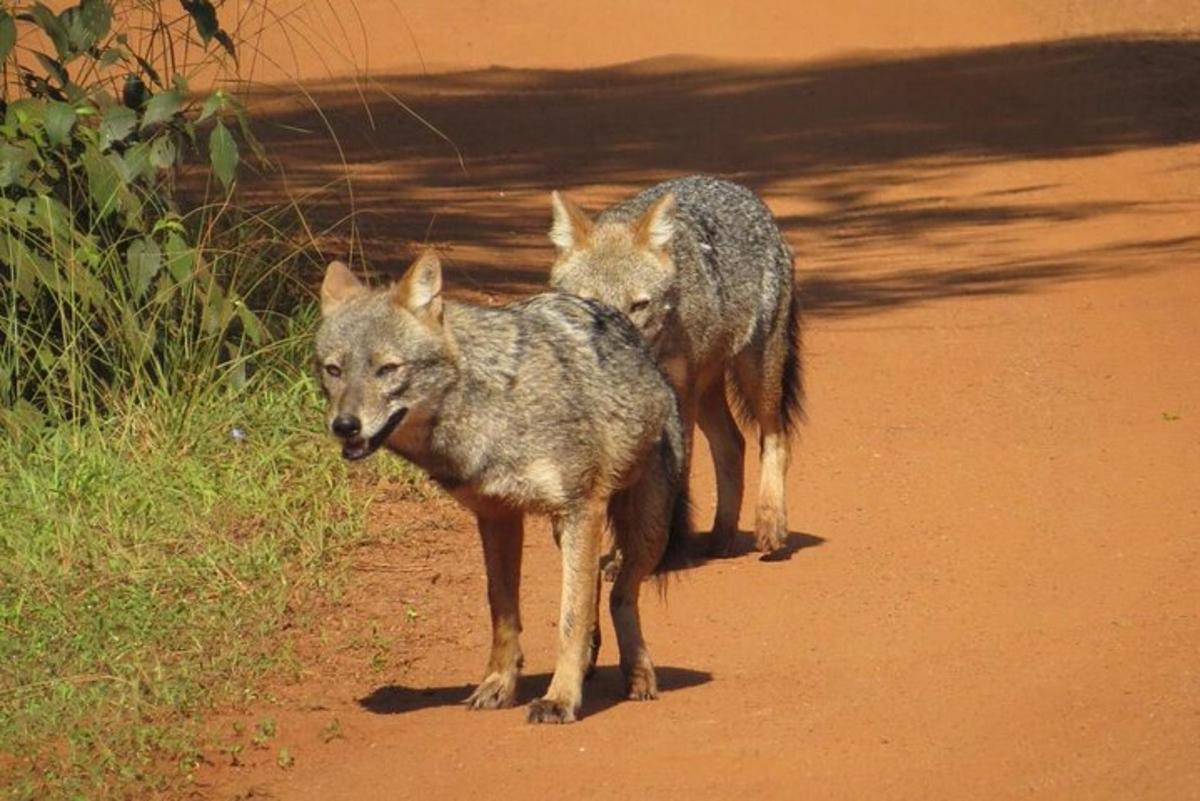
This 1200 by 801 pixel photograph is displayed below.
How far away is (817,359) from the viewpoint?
12586 mm

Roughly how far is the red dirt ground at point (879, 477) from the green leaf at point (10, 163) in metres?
1.66

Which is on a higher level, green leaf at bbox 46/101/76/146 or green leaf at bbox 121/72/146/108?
green leaf at bbox 121/72/146/108

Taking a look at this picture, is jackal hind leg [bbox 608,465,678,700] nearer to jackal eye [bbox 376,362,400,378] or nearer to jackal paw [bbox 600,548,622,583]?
jackal eye [bbox 376,362,400,378]

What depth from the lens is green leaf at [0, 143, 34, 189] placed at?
9.72 meters

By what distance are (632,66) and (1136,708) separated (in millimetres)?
18845

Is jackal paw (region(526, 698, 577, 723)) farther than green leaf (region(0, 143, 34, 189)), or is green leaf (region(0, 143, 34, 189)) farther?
green leaf (region(0, 143, 34, 189))

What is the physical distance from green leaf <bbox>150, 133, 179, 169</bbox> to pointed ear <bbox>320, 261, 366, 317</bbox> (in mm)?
2824

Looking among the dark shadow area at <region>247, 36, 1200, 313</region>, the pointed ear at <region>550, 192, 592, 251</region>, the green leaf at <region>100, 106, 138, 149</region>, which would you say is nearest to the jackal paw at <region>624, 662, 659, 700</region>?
the pointed ear at <region>550, 192, 592, 251</region>

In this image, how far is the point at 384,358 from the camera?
273 inches

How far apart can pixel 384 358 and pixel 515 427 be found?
0.47 metres

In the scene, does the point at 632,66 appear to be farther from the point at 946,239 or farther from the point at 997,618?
the point at 997,618

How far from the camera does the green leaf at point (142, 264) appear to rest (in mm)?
9969

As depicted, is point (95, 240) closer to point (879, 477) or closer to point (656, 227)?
point (656, 227)

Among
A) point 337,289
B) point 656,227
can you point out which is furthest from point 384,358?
point 656,227
